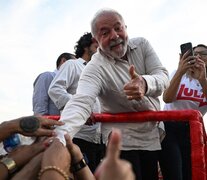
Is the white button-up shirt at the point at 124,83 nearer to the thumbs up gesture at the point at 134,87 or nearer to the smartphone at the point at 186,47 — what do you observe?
the thumbs up gesture at the point at 134,87

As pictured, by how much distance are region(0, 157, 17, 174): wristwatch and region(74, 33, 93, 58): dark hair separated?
6.12 ft

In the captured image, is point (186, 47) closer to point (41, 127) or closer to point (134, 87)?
point (134, 87)

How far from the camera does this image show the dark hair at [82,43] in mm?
3049

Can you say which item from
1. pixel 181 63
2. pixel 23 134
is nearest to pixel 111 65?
pixel 181 63

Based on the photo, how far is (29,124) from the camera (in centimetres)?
145

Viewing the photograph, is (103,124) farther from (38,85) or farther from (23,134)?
(38,85)

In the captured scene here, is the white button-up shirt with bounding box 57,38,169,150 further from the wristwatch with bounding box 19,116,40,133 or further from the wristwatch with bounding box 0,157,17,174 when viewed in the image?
the wristwatch with bounding box 0,157,17,174

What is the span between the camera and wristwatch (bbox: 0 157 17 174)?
1.26 m

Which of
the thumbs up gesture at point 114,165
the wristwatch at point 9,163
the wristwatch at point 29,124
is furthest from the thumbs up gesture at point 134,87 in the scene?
the thumbs up gesture at point 114,165

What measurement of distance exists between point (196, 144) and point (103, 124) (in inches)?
21.3

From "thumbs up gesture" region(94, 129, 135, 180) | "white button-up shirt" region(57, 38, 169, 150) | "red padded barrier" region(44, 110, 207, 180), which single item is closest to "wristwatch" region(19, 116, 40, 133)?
"white button-up shirt" region(57, 38, 169, 150)

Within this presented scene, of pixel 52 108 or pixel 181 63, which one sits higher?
pixel 181 63

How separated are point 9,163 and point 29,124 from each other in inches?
8.5

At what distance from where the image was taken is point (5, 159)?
1.29 metres
